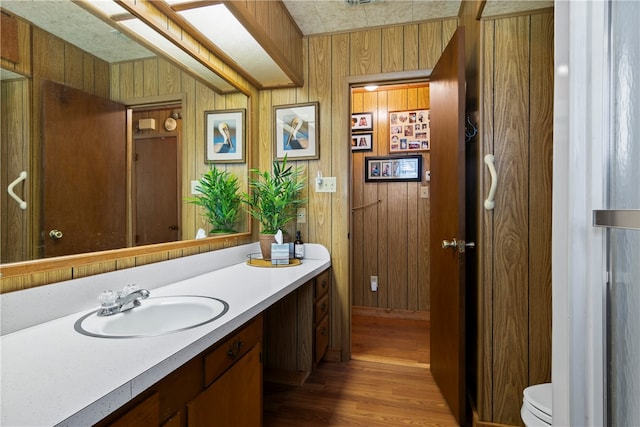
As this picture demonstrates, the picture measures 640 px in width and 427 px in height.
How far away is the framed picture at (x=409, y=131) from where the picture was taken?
3.11m

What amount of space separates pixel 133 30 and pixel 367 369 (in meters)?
2.39

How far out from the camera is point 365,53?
2264 millimetres

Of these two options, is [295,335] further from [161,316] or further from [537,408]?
[537,408]

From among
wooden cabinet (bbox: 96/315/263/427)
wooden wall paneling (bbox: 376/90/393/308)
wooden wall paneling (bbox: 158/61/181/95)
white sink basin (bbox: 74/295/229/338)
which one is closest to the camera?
wooden cabinet (bbox: 96/315/263/427)

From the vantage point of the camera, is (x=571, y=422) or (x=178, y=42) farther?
(x=178, y=42)

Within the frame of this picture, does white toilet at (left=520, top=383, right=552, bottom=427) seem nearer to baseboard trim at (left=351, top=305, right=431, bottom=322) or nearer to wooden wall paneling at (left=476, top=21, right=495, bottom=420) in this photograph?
wooden wall paneling at (left=476, top=21, right=495, bottom=420)

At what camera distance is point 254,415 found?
3.85 feet

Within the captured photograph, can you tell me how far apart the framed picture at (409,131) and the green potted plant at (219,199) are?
1835 mm

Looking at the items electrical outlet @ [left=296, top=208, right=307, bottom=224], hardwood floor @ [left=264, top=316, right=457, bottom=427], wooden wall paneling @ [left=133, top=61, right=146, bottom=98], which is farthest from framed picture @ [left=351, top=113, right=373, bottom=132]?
wooden wall paneling @ [left=133, top=61, right=146, bottom=98]

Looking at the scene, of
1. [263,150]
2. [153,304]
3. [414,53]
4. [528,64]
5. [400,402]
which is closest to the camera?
[153,304]

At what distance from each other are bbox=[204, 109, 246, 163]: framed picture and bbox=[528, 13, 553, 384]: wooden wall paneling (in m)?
1.72

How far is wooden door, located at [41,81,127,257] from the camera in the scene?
0.99m

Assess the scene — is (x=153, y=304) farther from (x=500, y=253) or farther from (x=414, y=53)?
(x=414, y=53)

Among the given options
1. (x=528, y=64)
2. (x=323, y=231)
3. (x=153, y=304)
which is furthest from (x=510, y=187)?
(x=153, y=304)
